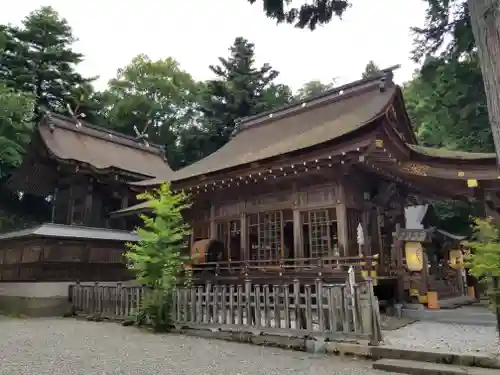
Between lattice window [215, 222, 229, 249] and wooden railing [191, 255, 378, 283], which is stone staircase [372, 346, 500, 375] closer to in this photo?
wooden railing [191, 255, 378, 283]

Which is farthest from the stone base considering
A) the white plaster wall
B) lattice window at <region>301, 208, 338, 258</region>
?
lattice window at <region>301, 208, 338, 258</region>

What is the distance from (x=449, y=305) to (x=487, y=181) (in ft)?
12.8

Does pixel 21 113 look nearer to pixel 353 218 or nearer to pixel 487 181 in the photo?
pixel 353 218

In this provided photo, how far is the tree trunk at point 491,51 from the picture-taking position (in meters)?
4.21

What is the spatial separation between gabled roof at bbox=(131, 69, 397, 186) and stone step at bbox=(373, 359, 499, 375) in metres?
5.92

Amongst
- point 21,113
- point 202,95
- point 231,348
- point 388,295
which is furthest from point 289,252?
point 202,95

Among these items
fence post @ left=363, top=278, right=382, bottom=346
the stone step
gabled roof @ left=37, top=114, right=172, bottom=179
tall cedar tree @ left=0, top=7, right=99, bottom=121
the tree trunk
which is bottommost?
the stone step

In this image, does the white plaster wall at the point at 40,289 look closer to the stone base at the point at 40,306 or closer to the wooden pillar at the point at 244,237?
the stone base at the point at 40,306

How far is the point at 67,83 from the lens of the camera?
25.2 m

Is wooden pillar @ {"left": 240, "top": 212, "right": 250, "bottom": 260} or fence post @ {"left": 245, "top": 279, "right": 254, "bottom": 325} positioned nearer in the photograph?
fence post @ {"left": 245, "top": 279, "right": 254, "bottom": 325}

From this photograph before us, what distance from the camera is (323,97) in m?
15.4

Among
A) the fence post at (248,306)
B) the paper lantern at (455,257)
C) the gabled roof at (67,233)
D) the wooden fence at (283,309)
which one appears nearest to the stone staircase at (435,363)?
the wooden fence at (283,309)

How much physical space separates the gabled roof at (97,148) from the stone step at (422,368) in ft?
40.4

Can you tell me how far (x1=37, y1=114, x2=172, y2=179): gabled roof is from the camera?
701 inches
